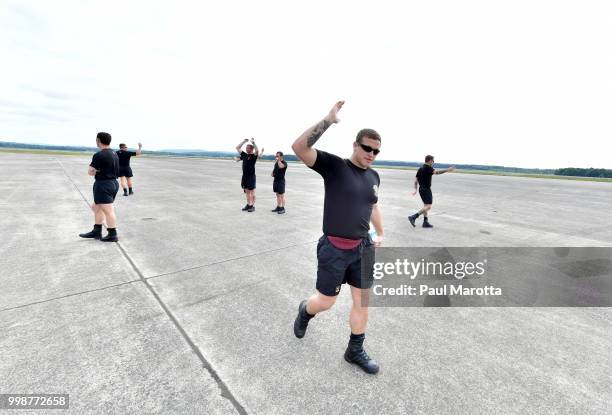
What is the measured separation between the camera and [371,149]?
219cm

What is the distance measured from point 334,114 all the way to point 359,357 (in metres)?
2.01

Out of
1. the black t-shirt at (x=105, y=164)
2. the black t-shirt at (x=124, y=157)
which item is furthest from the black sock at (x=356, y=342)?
the black t-shirt at (x=124, y=157)

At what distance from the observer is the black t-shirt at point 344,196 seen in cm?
218

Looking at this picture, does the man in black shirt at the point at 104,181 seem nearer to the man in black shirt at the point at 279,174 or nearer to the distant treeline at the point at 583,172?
the man in black shirt at the point at 279,174

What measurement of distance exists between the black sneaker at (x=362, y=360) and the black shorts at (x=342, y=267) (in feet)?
1.77

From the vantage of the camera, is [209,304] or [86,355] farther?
[209,304]

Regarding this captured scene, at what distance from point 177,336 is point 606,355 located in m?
4.11

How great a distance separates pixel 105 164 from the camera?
16.9 feet

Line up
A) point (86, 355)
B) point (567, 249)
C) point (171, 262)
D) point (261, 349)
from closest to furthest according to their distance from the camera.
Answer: point (86, 355) < point (261, 349) < point (171, 262) < point (567, 249)

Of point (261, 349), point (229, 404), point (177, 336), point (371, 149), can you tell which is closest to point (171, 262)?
point (177, 336)

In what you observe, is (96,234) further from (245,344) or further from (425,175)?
(425,175)

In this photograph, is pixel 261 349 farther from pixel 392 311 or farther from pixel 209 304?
pixel 392 311

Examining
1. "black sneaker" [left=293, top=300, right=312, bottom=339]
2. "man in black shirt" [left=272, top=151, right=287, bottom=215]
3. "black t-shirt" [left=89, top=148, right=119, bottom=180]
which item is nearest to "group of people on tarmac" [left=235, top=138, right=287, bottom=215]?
"man in black shirt" [left=272, top=151, right=287, bottom=215]

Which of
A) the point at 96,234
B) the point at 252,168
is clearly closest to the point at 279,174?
the point at 252,168
